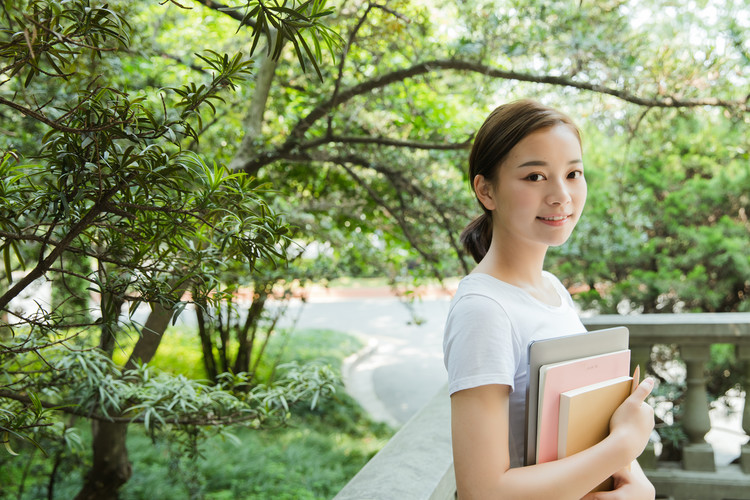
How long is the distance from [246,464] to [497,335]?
3805 mm

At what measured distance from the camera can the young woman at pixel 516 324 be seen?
981 millimetres

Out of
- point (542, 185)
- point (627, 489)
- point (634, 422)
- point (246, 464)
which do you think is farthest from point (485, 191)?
point (246, 464)

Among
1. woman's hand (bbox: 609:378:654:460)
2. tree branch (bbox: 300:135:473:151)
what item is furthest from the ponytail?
tree branch (bbox: 300:135:473:151)

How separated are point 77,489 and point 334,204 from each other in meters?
2.57

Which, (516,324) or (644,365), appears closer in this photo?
(516,324)

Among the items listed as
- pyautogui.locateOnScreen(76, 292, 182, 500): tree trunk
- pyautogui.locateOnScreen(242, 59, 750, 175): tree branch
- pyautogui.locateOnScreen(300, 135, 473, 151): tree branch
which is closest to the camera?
pyautogui.locateOnScreen(242, 59, 750, 175): tree branch

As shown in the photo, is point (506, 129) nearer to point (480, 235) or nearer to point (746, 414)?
point (480, 235)

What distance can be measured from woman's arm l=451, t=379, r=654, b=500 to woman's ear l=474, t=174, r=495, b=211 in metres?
0.43

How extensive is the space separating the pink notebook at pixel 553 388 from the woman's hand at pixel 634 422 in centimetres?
9

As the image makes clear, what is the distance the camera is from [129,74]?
127 inches

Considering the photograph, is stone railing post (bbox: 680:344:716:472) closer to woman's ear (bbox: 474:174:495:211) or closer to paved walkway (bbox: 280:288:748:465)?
paved walkway (bbox: 280:288:748:465)

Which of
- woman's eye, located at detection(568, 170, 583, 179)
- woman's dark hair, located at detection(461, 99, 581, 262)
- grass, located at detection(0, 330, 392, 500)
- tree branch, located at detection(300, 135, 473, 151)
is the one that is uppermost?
tree branch, located at detection(300, 135, 473, 151)

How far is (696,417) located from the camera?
264cm

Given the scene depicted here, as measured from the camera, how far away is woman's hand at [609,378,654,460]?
3.51 ft
